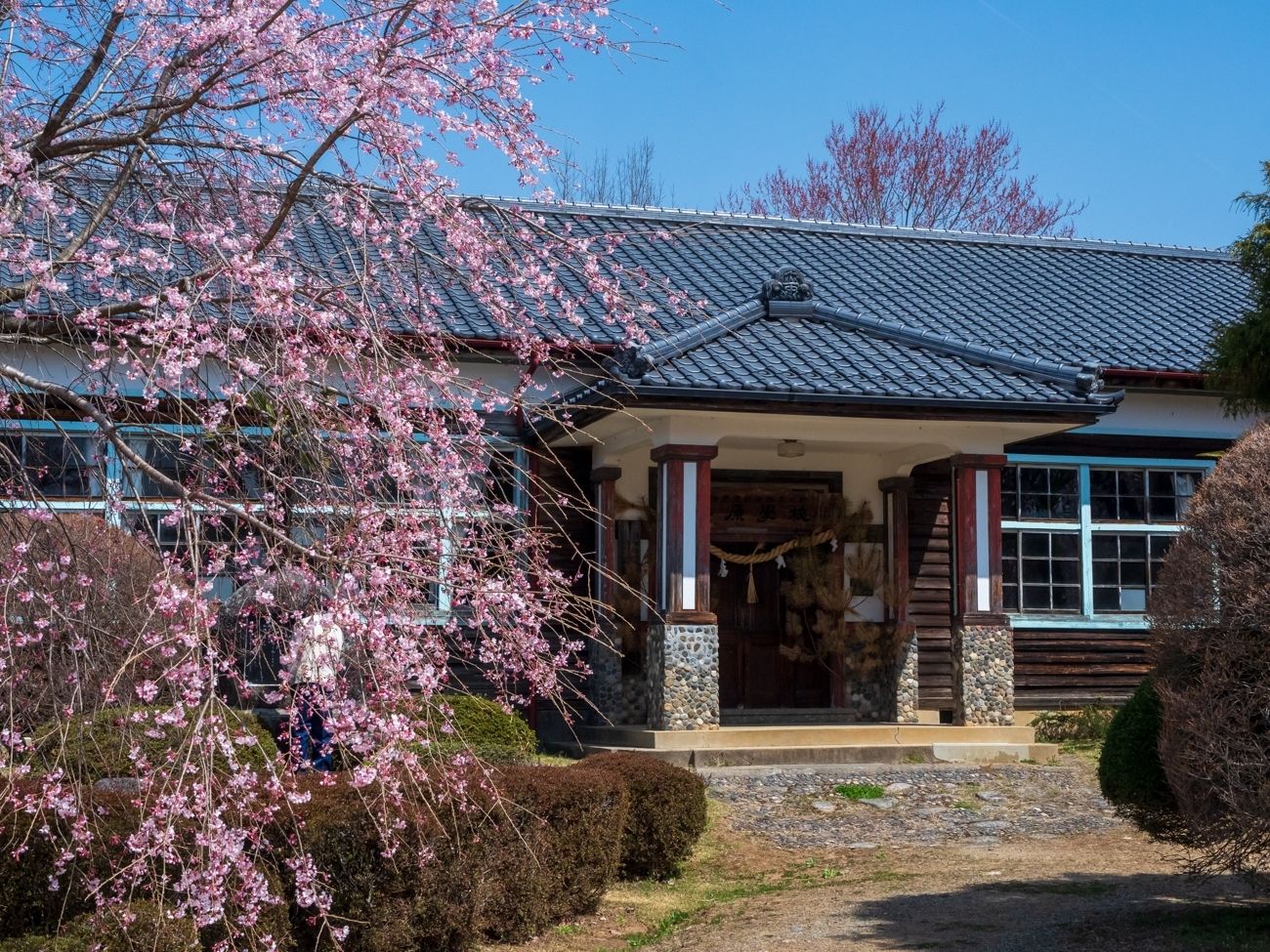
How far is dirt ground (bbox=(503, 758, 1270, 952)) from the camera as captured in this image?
6.88m

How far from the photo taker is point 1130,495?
51.0 feet

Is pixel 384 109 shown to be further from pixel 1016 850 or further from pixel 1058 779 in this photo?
pixel 1058 779

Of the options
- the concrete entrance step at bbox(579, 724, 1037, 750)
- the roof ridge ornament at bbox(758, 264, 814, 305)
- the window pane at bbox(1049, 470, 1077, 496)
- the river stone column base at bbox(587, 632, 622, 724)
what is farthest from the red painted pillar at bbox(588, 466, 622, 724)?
the window pane at bbox(1049, 470, 1077, 496)

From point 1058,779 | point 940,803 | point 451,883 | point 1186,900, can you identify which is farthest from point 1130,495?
point 451,883

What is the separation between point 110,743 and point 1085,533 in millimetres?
10700

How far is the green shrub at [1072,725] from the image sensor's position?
13.8 m

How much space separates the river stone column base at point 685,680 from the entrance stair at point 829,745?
148mm

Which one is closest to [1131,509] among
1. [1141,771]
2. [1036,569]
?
[1036,569]

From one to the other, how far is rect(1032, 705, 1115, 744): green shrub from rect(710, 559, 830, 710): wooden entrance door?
7.11 feet

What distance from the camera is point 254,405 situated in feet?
16.1

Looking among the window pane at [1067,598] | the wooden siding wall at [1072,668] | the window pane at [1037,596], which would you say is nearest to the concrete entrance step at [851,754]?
the wooden siding wall at [1072,668]

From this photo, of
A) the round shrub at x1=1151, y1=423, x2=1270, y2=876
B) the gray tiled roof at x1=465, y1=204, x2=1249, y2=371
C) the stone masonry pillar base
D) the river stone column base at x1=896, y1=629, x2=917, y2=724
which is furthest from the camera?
the gray tiled roof at x1=465, y1=204, x2=1249, y2=371

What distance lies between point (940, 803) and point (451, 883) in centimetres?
526

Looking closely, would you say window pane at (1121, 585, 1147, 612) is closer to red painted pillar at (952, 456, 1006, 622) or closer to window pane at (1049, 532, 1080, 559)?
window pane at (1049, 532, 1080, 559)
